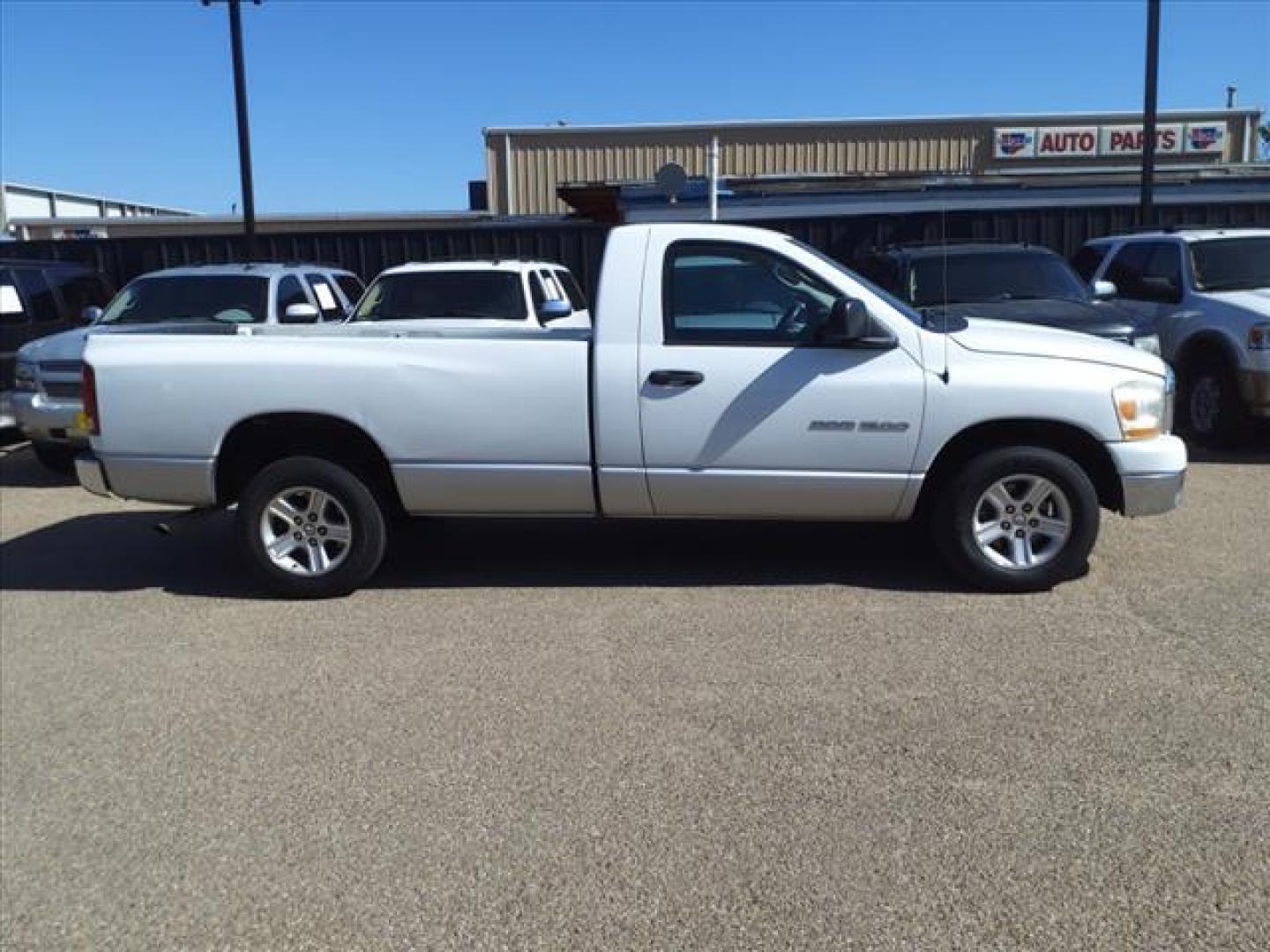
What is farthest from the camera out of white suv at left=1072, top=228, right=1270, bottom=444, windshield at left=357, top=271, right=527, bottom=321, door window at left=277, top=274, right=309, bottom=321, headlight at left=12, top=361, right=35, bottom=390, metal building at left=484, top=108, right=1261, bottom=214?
metal building at left=484, top=108, right=1261, bottom=214

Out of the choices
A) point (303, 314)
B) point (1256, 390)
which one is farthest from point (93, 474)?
point (1256, 390)

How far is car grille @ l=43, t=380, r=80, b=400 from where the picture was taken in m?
9.38

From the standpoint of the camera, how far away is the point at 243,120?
16.5 metres

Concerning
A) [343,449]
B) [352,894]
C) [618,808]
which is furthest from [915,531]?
[352,894]

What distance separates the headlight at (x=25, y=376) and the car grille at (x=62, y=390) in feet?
0.74

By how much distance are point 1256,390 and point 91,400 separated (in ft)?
27.6

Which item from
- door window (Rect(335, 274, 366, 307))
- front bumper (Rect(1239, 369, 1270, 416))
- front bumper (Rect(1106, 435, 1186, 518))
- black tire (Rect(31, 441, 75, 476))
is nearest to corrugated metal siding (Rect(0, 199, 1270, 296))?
door window (Rect(335, 274, 366, 307))

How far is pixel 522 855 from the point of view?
3.43 m

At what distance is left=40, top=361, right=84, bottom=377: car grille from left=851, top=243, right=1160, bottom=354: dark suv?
22.2 feet

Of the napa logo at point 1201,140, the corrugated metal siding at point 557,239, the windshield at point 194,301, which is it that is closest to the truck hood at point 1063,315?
the windshield at point 194,301

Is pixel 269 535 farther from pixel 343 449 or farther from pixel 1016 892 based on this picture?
pixel 1016 892

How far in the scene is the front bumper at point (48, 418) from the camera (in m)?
9.37

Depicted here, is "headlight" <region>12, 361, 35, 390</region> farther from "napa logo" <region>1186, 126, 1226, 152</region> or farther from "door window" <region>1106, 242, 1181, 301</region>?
"napa logo" <region>1186, 126, 1226, 152</region>

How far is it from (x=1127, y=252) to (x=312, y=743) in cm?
965
